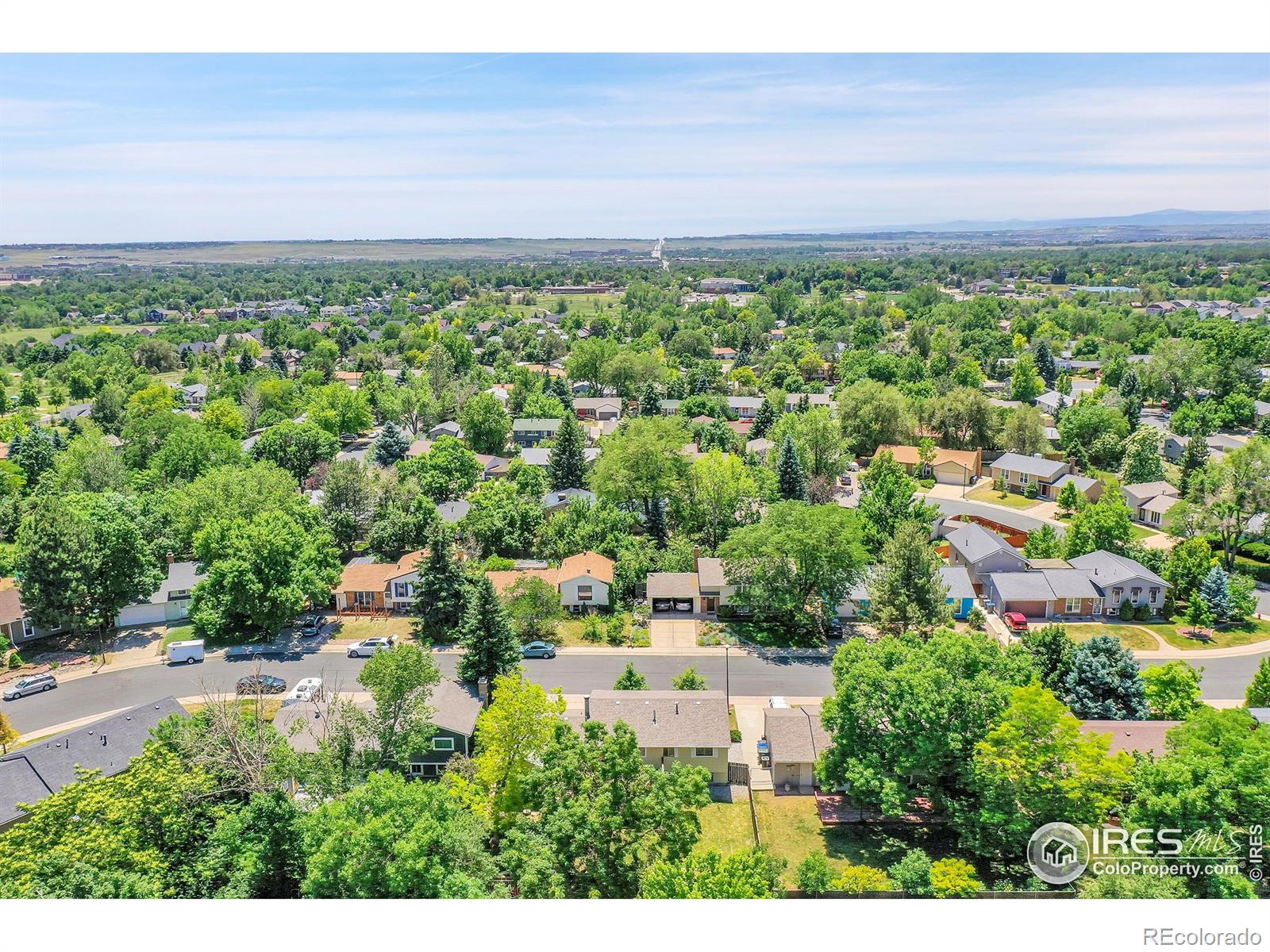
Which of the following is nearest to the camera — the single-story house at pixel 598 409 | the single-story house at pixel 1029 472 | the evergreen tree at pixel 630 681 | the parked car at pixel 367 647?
the evergreen tree at pixel 630 681

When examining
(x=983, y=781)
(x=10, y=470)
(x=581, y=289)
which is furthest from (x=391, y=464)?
(x=581, y=289)

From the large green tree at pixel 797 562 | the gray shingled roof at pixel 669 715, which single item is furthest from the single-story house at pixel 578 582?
the gray shingled roof at pixel 669 715

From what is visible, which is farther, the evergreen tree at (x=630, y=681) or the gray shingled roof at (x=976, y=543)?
the gray shingled roof at (x=976, y=543)

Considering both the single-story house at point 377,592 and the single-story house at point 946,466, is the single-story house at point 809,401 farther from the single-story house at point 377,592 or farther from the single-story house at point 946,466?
the single-story house at point 377,592

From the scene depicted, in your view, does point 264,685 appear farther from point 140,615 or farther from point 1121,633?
point 1121,633

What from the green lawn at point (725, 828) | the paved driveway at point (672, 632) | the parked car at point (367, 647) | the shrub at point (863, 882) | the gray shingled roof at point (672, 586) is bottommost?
the green lawn at point (725, 828)

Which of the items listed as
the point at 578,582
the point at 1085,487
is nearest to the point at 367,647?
the point at 578,582

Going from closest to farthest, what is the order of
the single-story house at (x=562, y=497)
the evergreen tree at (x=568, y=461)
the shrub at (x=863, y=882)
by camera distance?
1. the shrub at (x=863, y=882)
2. the single-story house at (x=562, y=497)
3. the evergreen tree at (x=568, y=461)

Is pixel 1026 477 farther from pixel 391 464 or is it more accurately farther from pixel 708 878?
pixel 708 878
